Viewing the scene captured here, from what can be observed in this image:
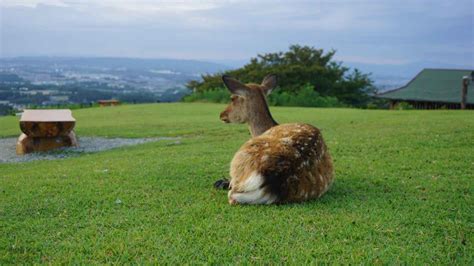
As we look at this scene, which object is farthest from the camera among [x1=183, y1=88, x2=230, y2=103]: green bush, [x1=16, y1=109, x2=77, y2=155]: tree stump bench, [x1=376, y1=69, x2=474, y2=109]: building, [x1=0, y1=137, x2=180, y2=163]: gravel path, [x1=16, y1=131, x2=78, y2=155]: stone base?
[x1=376, y1=69, x2=474, y2=109]: building

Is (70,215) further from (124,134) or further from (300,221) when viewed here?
(124,134)

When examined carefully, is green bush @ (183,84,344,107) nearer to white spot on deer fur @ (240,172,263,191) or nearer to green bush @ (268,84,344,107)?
green bush @ (268,84,344,107)

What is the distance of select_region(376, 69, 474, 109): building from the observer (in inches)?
1144

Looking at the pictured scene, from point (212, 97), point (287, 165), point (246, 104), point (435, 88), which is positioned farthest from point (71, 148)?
point (435, 88)

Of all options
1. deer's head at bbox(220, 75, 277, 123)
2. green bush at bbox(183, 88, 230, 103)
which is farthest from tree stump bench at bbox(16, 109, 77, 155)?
green bush at bbox(183, 88, 230, 103)

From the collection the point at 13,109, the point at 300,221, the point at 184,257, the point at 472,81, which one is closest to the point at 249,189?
the point at 300,221

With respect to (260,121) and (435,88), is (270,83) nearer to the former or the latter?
(260,121)

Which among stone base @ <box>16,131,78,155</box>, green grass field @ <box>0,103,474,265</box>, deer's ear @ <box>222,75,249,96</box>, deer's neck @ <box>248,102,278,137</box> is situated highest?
deer's ear @ <box>222,75,249,96</box>

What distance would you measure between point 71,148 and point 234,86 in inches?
247

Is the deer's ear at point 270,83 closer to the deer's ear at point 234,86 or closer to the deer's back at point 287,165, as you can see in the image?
the deer's ear at point 234,86

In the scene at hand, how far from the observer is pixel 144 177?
6223 mm

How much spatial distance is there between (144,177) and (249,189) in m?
2.18

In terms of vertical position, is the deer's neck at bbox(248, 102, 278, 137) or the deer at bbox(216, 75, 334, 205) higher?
the deer's neck at bbox(248, 102, 278, 137)

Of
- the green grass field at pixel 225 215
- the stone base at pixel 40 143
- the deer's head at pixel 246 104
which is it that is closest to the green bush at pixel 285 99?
the stone base at pixel 40 143
